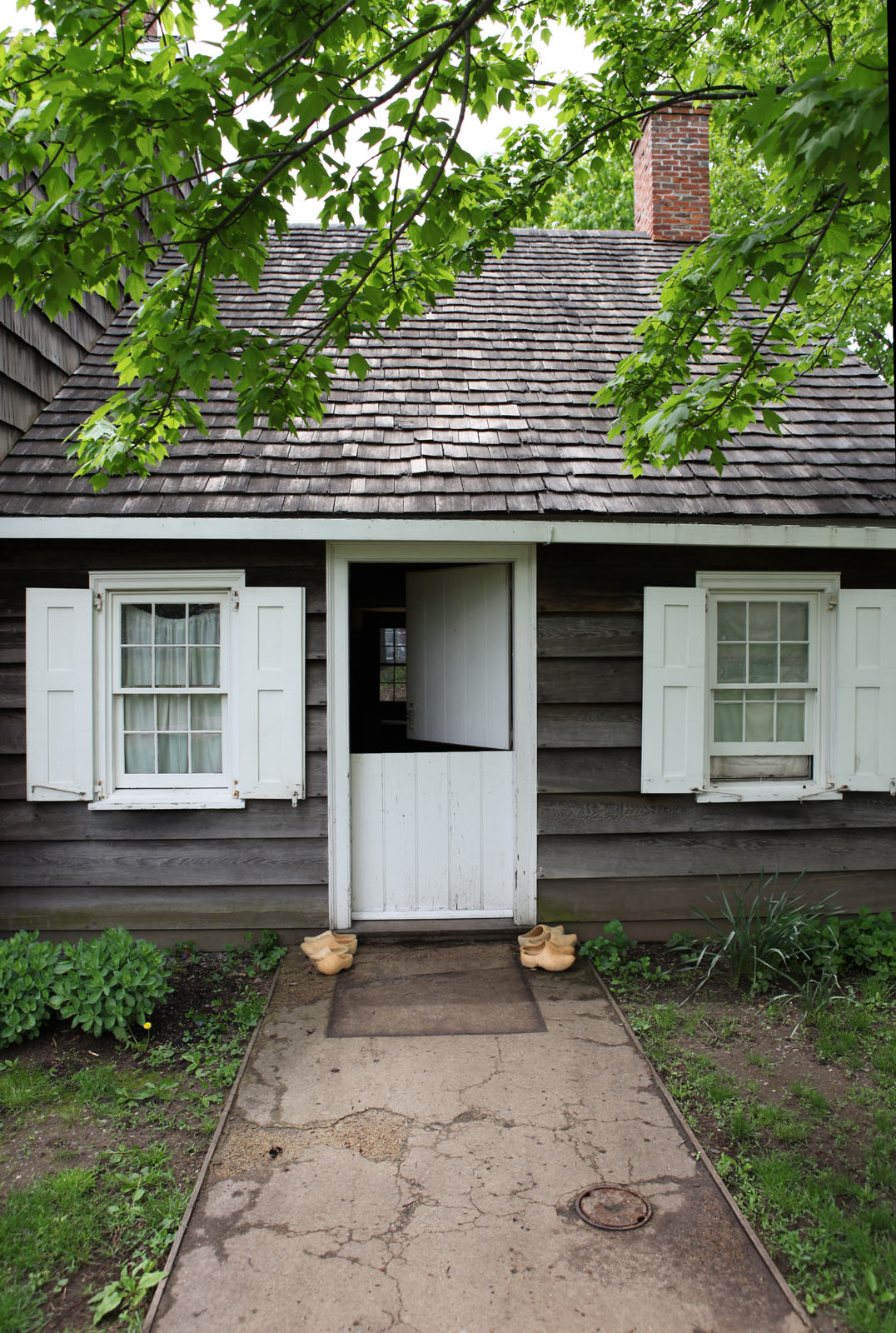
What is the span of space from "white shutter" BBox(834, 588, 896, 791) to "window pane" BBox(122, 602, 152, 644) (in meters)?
4.30

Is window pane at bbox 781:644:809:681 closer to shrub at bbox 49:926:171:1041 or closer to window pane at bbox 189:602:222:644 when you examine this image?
window pane at bbox 189:602:222:644

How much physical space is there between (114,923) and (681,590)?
13.2ft

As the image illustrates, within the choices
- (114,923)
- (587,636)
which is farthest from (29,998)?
(587,636)

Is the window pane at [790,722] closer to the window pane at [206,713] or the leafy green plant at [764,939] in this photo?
the leafy green plant at [764,939]

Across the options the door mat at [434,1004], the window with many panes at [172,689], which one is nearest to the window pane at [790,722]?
the door mat at [434,1004]

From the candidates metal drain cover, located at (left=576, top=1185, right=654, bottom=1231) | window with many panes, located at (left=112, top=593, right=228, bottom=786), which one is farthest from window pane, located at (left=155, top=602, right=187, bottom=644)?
metal drain cover, located at (left=576, top=1185, right=654, bottom=1231)

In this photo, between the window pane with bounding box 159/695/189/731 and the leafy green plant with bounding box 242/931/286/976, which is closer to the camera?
the leafy green plant with bounding box 242/931/286/976

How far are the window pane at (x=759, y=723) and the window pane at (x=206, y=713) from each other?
10.9 ft

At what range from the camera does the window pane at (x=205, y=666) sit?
16.9 ft

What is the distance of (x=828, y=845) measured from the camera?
5340mm

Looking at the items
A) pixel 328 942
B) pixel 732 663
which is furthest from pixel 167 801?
pixel 732 663

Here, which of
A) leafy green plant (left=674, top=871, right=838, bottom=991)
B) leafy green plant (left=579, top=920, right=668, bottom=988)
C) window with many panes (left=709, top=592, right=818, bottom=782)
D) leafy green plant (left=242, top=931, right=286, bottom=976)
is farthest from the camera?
window with many panes (left=709, top=592, right=818, bottom=782)

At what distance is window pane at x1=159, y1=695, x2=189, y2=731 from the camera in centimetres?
514

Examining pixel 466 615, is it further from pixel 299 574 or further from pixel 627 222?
pixel 627 222
